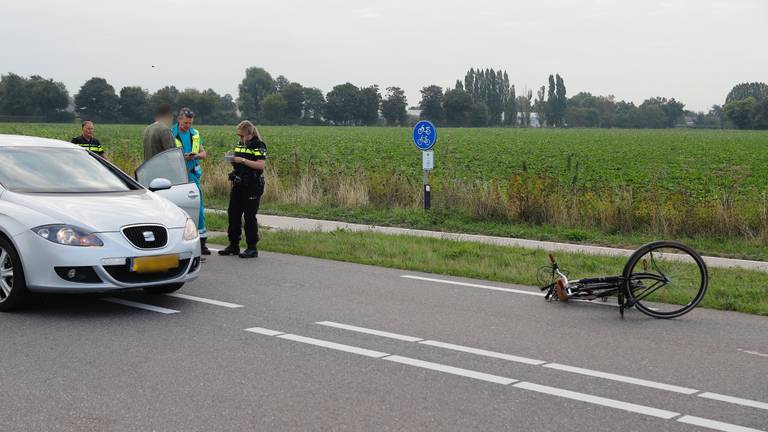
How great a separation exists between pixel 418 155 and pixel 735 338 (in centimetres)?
3760

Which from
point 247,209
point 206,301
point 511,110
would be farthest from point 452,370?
point 511,110

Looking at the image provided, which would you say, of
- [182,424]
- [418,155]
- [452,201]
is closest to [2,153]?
[182,424]

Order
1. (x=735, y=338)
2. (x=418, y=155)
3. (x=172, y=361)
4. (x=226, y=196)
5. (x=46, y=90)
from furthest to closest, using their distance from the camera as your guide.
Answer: (x=46, y=90) → (x=418, y=155) → (x=226, y=196) → (x=735, y=338) → (x=172, y=361)

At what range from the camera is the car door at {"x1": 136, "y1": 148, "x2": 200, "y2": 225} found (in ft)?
35.0

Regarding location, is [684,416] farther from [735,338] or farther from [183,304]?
[183,304]

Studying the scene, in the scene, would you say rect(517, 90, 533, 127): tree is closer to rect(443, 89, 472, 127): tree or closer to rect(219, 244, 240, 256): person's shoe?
rect(443, 89, 472, 127): tree

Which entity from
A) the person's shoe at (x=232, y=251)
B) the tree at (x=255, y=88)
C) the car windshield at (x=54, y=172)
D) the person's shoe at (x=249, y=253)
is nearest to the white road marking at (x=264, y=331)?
the car windshield at (x=54, y=172)

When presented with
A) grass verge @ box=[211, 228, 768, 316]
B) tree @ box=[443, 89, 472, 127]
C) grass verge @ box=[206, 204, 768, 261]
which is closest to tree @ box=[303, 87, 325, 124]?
tree @ box=[443, 89, 472, 127]

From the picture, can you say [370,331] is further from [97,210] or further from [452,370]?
[97,210]

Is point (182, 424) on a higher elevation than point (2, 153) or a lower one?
lower

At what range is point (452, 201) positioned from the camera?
16375 mm

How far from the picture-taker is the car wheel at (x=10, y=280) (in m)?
7.55

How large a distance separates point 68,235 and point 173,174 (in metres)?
3.35

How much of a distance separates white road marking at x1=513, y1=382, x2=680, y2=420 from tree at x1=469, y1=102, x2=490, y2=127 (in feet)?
526
